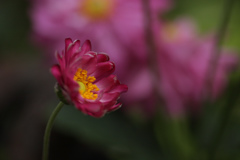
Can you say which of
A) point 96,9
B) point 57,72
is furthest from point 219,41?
point 57,72

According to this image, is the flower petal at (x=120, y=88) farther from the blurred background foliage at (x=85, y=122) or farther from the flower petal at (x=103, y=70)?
the blurred background foliage at (x=85, y=122)

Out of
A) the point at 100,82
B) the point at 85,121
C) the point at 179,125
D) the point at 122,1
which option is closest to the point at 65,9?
the point at 122,1

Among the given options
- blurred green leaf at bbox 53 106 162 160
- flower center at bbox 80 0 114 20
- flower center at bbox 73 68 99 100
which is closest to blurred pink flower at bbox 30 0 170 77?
flower center at bbox 80 0 114 20

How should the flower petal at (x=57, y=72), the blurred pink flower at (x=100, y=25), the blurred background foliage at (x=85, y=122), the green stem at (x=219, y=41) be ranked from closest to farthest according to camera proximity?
the flower petal at (x=57, y=72)
the green stem at (x=219, y=41)
the blurred background foliage at (x=85, y=122)
the blurred pink flower at (x=100, y=25)

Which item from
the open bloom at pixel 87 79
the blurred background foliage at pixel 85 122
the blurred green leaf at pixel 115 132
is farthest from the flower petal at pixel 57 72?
the blurred green leaf at pixel 115 132

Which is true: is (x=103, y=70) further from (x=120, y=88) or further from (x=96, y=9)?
(x=96, y=9)

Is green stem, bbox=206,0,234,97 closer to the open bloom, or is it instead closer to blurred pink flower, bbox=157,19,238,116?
blurred pink flower, bbox=157,19,238,116

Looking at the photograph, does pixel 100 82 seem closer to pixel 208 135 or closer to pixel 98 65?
pixel 98 65

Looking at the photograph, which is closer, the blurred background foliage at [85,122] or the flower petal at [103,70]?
the flower petal at [103,70]
